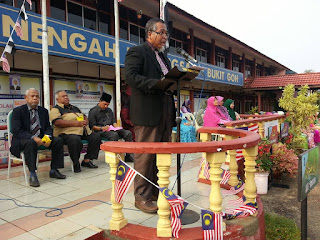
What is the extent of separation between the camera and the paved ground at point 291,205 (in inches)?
128

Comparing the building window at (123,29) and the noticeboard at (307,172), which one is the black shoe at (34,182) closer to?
the noticeboard at (307,172)

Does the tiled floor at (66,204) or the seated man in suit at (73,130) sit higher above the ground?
the seated man in suit at (73,130)

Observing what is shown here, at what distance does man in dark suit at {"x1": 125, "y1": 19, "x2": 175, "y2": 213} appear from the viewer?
2.63 m

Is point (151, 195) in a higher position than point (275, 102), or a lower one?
lower

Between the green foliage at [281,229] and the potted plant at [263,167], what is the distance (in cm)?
111

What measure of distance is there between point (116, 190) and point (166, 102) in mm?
1123

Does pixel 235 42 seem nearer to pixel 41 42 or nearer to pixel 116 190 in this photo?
pixel 41 42

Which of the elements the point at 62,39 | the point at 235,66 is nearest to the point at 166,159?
the point at 62,39

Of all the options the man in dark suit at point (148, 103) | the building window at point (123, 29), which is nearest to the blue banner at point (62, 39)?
the building window at point (123, 29)

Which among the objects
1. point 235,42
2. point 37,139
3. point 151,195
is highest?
point 235,42

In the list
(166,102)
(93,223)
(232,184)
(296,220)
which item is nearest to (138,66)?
(166,102)

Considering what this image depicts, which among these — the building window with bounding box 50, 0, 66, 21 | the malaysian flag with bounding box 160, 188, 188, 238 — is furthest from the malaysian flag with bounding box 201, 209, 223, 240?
the building window with bounding box 50, 0, 66, 21

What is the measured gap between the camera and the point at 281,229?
2943 millimetres

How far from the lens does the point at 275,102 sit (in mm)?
21422
